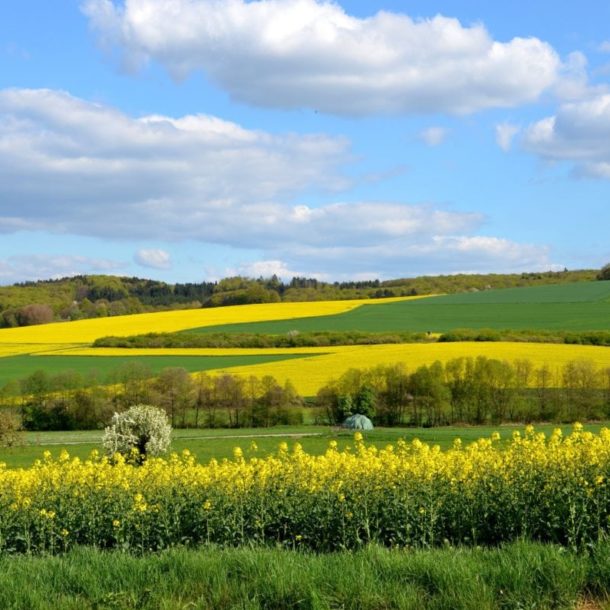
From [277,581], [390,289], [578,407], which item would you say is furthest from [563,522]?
[390,289]

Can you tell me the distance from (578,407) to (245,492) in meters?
39.8

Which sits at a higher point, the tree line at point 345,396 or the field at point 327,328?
the field at point 327,328

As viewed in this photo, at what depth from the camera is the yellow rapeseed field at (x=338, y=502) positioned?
30.8 feet

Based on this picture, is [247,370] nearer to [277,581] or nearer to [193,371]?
[193,371]

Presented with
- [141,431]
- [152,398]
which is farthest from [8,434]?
[141,431]

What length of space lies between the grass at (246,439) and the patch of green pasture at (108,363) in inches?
452

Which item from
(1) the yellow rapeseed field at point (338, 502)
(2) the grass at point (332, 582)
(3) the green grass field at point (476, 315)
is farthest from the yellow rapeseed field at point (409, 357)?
(2) the grass at point (332, 582)

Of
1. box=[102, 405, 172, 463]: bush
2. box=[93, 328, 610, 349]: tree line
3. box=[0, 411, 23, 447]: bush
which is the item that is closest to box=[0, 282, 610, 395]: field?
box=[93, 328, 610, 349]: tree line

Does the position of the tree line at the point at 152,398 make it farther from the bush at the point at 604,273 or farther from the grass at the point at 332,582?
the bush at the point at 604,273

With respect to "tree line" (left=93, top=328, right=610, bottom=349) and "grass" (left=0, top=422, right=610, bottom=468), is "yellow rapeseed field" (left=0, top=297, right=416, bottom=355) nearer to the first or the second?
"tree line" (left=93, top=328, right=610, bottom=349)

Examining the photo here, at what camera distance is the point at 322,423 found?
50.6m

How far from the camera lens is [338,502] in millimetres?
10000

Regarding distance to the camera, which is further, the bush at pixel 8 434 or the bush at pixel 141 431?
the bush at pixel 8 434

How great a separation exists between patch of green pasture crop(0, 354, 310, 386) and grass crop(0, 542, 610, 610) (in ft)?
169
